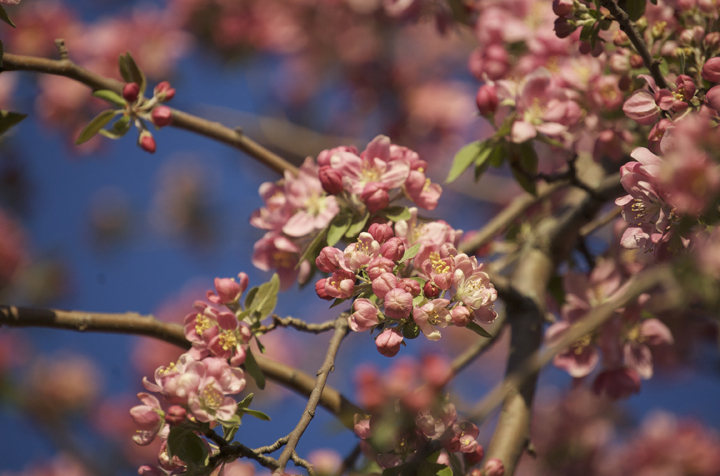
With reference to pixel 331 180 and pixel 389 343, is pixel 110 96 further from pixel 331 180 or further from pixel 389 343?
pixel 389 343

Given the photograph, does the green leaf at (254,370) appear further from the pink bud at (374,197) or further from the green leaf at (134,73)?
the green leaf at (134,73)

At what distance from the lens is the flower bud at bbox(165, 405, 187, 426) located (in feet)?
3.35

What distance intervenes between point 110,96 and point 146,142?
144 mm

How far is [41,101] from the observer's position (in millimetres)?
3203

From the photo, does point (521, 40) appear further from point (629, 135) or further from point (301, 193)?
point (301, 193)

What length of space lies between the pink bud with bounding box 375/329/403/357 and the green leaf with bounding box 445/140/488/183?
582mm

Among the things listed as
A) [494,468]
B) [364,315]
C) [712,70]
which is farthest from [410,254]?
[712,70]

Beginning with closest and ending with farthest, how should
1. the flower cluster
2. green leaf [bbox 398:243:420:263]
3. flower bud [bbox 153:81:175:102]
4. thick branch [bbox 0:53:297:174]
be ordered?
1. green leaf [bbox 398:243:420:263]
2. thick branch [bbox 0:53:297:174]
3. flower bud [bbox 153:81:175:102]
4. the flower cluster

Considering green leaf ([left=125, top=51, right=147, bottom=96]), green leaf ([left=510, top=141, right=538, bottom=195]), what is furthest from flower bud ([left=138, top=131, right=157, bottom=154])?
green leaf ([left=510, top=141, right=538, bottom=195])

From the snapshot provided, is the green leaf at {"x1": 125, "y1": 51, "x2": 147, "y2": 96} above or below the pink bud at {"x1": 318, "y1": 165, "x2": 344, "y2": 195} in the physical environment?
above

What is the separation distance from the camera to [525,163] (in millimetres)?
1532

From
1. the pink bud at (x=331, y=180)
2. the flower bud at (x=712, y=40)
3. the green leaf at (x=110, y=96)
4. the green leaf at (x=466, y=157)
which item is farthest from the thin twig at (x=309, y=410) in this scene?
the flower bud at (x=712, y=40)

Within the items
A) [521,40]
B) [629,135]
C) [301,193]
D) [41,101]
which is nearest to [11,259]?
[41,101]

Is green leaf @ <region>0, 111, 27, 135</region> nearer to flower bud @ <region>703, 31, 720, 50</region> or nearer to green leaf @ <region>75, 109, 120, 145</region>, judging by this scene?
green leaf @ <region>75, 109, 120, 145</region>
